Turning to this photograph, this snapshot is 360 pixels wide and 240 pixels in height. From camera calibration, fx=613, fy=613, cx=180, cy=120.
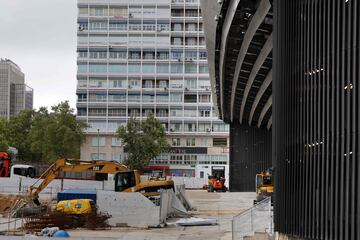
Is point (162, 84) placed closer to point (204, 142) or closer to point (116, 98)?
point (116, 98)

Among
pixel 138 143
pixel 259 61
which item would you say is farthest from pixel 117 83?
pixel 259 61

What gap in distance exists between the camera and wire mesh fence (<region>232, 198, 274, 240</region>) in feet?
85.1

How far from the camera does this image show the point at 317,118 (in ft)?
59.8

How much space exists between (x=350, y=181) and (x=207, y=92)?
10531cm

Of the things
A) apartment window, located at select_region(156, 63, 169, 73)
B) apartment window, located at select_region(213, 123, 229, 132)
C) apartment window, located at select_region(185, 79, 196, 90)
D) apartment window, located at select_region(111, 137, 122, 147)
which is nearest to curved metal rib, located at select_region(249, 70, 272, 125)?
apartment window, located at select_region(213, 123, 229, 132)

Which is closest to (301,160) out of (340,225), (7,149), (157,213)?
(340,225)

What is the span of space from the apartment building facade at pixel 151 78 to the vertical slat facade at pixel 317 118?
95612mm

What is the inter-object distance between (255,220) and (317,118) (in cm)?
916

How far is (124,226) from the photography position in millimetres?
35156

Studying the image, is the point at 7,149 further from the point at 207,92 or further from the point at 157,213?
the point at 157,213

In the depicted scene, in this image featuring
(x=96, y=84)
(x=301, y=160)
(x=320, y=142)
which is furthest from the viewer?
(x=96, y=84)

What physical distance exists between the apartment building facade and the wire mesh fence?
93.0 m

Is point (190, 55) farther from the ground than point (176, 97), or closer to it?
farther from the ground

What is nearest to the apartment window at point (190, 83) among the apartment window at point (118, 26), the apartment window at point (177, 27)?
the apartment window at point (177, 27)
